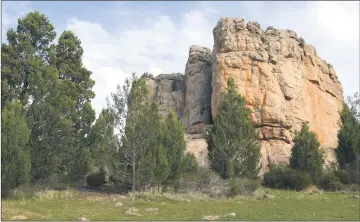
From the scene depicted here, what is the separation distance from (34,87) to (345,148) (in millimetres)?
27415

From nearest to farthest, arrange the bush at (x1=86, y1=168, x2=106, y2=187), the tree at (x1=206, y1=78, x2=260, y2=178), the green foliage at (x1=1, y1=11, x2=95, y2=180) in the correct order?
the green foliage at (x1=1, y1=11, x2=95, y2=180)
the bush at (x1=86, y1=168, x2=106, y2=187)
the tree at (x1=206, y1=78, x2=260, y2=178)

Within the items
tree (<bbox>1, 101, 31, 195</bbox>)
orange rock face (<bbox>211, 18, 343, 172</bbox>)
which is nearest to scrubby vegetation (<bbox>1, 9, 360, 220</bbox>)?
tree (<bbox>1, 101, 31, 195</bbox>)

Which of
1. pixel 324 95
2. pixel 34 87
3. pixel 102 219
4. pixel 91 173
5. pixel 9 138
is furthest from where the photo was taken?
pixel 324 95

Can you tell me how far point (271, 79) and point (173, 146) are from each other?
19035 mm

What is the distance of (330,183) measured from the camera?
32156mm

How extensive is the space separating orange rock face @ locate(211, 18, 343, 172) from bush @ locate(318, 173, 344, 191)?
669cm

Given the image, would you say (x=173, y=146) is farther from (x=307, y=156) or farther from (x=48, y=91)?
(x=307, y=156)

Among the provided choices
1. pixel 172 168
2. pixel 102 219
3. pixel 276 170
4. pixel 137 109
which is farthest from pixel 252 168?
pixel 102 219

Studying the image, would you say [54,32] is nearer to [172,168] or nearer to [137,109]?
[137,109]

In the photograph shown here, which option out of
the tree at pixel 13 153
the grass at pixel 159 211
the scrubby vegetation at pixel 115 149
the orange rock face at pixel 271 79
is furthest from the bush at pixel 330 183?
the tree at pixel 13 153

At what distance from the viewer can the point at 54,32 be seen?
33.4 m

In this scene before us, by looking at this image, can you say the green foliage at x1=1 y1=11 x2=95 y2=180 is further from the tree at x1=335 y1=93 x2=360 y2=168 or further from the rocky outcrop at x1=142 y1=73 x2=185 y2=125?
the tree at x1=335 y1=93 x2=360 y2=168

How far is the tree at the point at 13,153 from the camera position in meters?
21.6

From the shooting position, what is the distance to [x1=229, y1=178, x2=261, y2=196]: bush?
27281 mm
